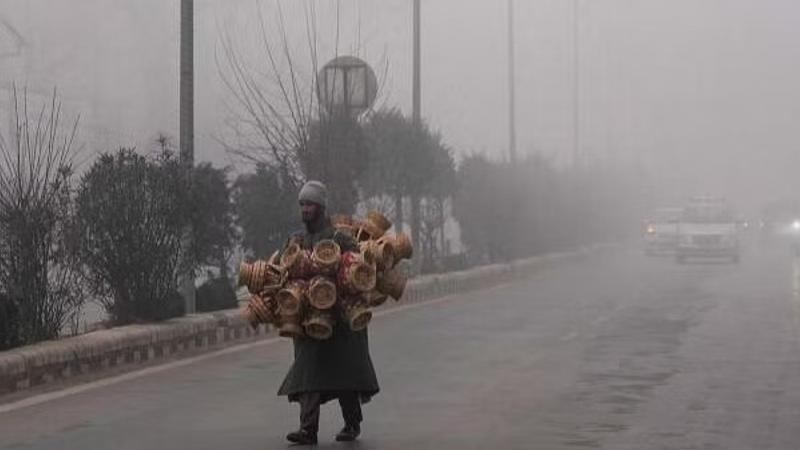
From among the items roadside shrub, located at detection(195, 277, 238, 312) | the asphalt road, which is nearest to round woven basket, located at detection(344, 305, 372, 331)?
the asphalt road

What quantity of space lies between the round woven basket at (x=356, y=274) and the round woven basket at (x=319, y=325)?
0.22 meters

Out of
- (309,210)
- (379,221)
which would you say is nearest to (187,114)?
(379,221)

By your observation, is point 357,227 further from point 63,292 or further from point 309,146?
point 309,146

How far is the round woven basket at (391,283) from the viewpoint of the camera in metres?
8.79

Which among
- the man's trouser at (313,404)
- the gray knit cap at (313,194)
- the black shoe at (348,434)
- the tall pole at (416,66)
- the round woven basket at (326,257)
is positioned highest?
the tall pole at (416,66)

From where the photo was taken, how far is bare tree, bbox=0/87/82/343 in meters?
13.5

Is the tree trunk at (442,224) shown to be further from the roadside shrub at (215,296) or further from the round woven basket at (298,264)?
the round woven basket at (298,264)

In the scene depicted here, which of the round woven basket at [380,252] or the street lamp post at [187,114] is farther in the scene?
the street lamp post at [187,114]

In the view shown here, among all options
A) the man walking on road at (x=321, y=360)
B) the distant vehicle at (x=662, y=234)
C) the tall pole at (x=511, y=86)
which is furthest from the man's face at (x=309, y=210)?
the distant vehicle at (x=662, y=234)

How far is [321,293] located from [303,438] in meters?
1.05

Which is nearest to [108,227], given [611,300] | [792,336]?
[792,336]

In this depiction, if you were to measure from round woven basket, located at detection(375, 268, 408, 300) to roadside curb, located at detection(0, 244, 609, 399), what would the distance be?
4.01 meters

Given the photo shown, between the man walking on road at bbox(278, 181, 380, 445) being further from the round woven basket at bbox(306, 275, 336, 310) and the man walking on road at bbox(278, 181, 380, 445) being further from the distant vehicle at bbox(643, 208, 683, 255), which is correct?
the distant vehicle at bbox(643, 208, 683, 255)

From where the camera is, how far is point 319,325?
8477mm
